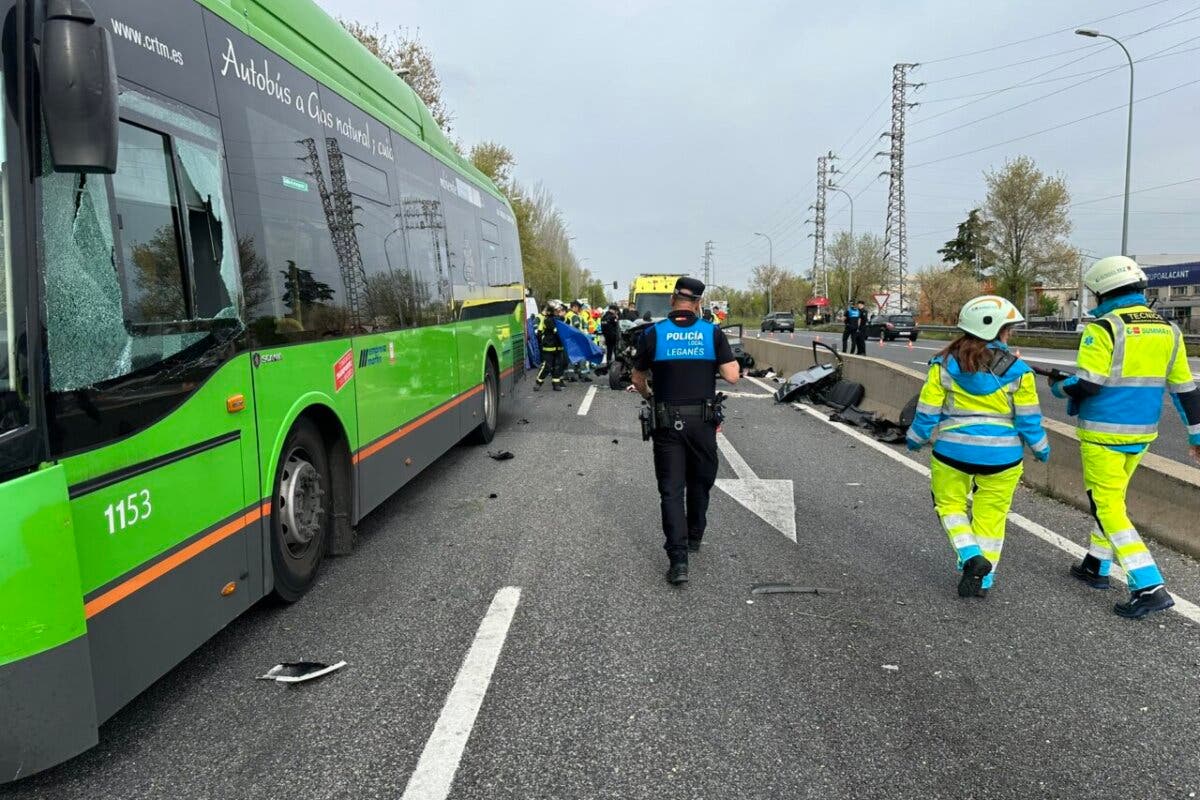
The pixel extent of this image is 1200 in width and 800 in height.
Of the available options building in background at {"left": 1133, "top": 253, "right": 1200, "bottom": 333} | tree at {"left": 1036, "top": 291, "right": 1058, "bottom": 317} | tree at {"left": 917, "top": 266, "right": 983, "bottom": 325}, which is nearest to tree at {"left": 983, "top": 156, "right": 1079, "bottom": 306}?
building in background at {"left": 1133, "top": 253, "right": 1200, "bottom": 333}

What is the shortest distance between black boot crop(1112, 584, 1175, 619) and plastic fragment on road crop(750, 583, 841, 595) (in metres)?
1.52

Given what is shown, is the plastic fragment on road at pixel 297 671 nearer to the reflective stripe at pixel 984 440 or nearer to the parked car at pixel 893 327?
the reflective stripe at pixel 984 440

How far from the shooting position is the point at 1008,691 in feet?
11.6

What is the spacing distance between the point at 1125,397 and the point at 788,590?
7.04ft

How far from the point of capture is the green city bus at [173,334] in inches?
94.3

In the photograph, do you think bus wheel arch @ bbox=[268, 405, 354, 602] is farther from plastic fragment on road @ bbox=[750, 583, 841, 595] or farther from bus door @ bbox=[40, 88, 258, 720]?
plastic fragment on road @ bbox=[750, 583, 841, 595]

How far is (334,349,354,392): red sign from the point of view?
16.2 ft

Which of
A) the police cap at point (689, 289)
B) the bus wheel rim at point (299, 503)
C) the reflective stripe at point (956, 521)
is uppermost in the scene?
the police cap at point (689, 289)

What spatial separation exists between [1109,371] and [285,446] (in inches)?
180

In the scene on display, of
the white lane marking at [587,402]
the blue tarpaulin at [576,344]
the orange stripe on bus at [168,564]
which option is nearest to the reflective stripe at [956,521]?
the orange stripe on bus at [168,564]

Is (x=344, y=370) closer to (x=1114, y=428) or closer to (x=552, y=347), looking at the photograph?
(x=1114, y=428)

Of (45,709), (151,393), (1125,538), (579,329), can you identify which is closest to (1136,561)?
(1125,538)

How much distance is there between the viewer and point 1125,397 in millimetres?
4398

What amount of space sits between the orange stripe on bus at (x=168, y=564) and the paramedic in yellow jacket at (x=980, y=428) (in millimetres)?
3715
